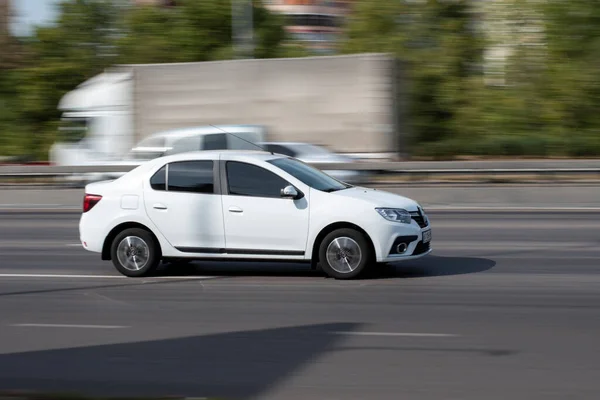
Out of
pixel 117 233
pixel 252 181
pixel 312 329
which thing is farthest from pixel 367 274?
pixel 117 233

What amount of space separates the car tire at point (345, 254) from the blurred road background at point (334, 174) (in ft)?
0.78

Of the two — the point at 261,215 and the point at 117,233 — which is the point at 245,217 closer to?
the point at 261,215

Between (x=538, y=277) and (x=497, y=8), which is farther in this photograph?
(x=497, y=8)

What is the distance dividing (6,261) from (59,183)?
1212 centimetres

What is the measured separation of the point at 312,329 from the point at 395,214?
9.91ft

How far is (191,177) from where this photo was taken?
12.1 metres

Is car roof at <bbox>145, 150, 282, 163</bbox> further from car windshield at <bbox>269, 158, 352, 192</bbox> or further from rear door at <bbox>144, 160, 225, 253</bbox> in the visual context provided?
car windshield at <bbox>269, 158, 352, 192</bbox>

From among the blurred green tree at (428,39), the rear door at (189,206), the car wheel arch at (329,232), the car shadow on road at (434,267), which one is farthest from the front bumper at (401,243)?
the blurred green tree at (428,39)

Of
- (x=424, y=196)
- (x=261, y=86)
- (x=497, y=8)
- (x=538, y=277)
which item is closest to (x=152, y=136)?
(x=261, y=86)

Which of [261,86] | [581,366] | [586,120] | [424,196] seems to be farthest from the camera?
[586,120]

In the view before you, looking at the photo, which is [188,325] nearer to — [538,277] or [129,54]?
[538,277]

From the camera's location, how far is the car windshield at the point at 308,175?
11859 mm

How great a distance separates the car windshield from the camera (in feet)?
38.9

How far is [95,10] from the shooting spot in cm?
4956
